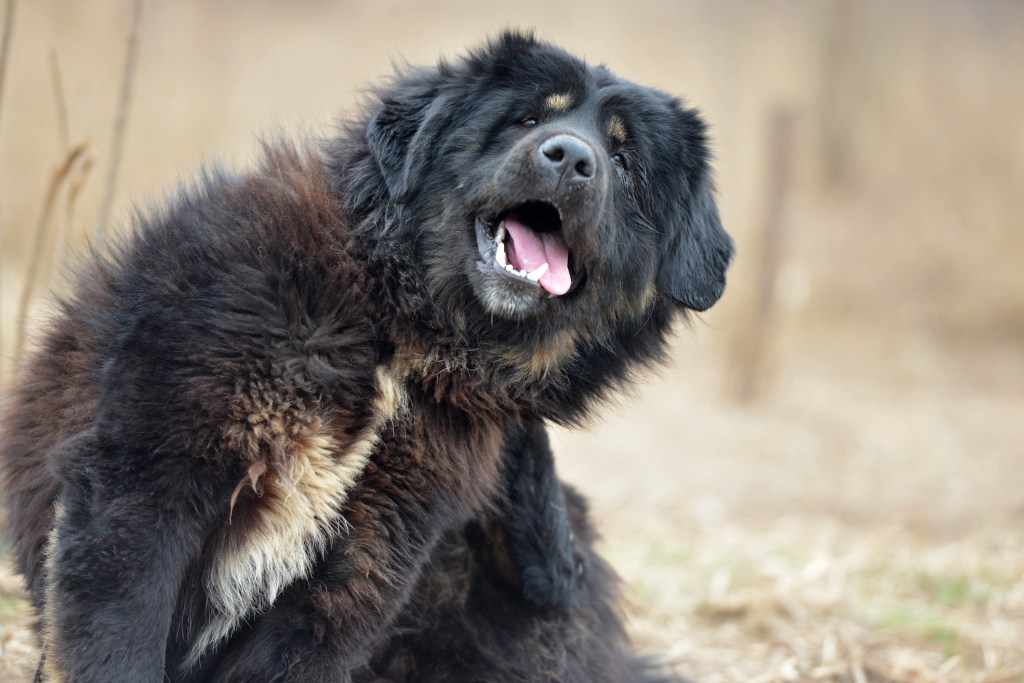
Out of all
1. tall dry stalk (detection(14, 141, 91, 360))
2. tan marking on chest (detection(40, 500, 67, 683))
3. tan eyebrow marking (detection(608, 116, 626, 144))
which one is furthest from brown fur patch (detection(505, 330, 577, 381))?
tall dry stalk (detection(14, 141, 91, 360))

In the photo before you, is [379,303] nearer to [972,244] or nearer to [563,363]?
[563,363]

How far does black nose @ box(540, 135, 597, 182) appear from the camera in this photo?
3000 millimetres

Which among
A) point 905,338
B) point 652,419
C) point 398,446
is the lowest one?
point 398,446

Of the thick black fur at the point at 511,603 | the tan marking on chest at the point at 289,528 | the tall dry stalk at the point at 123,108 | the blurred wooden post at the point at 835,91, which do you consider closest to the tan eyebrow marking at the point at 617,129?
the thick black fur at the point at 511,603

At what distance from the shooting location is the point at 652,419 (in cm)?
1091

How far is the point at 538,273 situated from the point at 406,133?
0.66m

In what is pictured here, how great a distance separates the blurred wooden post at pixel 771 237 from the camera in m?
10.8

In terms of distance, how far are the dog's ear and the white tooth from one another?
485mm

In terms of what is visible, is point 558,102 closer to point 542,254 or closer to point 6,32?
point 542,254

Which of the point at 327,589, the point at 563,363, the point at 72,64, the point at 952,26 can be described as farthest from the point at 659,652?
the point at 952,26

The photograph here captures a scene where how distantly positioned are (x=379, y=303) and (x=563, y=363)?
710mm

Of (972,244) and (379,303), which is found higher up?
(972,244)

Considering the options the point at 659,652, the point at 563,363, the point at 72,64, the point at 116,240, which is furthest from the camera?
the point at 72,64

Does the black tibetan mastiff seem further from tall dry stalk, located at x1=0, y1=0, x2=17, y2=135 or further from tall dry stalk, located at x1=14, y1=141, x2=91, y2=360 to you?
tall dry stalk, located at x1=0, y1=0, x2=17, y2=135
